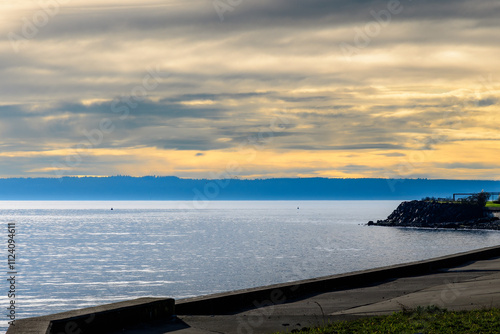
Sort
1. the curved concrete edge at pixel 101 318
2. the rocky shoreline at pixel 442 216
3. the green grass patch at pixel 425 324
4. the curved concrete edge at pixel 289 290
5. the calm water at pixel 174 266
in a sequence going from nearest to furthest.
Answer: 1. the curved concrete edge at pixel 101 318
2. the green grass patch at pixel 425 324
3. the curved concrete edge at pixel 289 290
4. the calm water at pixel 174 266
5. the rocky shoreline at pixel 442 216

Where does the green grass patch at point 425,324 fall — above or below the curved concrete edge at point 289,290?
below

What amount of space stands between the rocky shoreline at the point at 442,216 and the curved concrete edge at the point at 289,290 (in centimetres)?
8692

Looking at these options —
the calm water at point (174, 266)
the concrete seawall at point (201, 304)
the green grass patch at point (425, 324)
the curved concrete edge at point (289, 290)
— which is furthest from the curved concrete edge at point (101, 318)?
the calm water at point (174, 266)

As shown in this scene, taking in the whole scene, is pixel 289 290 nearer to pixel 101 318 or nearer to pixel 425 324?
pixel 425 324

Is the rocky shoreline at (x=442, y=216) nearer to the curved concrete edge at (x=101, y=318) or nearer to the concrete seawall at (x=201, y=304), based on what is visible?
the concrete seawall at (x=201, y=304)

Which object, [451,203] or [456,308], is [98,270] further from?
[451,203]

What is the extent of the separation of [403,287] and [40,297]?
97.6ft

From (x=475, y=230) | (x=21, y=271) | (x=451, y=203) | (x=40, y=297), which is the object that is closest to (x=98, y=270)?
(x=21, y=271)

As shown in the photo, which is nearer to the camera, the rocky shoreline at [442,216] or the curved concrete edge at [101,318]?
the curved concrete edge at [101,318]

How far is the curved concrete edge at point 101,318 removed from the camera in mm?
8688

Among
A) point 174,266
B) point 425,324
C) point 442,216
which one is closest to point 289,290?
point 425,324

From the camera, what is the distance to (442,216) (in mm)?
116375

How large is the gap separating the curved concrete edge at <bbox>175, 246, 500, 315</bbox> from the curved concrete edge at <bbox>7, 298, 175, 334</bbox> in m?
1.10

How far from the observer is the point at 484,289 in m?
13.9
